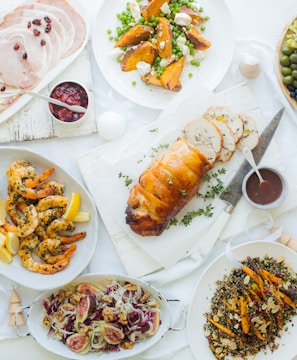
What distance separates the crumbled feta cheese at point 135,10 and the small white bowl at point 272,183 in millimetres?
1184

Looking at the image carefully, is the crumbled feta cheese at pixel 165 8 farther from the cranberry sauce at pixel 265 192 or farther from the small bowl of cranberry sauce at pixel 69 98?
the cranberry sauce at pixel 265 192

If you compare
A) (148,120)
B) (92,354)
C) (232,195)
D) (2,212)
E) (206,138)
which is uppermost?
(206,138)

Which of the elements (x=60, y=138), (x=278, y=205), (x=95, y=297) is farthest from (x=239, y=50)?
(x=95, y=297)

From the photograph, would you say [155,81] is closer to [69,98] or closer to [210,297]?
[69,98]

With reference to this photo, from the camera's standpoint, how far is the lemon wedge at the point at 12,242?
3.64 meters

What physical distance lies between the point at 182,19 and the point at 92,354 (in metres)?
2.09

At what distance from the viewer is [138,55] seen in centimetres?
373

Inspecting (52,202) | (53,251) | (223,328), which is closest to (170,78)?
(52,202)

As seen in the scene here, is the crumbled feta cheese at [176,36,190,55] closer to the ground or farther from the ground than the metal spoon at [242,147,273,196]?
farther from the ground

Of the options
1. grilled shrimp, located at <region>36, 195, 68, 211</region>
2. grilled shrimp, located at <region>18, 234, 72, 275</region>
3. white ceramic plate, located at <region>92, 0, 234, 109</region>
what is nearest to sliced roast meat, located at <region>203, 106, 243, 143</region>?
white ceramic plate, located at <region>92, 0, 234, 109</region>

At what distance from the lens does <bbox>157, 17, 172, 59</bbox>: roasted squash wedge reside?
3691 mm

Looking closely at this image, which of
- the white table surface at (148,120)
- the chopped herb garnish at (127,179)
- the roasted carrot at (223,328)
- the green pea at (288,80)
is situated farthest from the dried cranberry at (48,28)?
the roasted carrot at (223,328)

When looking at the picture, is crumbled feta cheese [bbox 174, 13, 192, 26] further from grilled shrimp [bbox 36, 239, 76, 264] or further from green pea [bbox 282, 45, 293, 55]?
grilled shrimp [bbox 36, 239, 76, 264]

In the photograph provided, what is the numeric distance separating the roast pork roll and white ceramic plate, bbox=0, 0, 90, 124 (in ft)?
2.77
